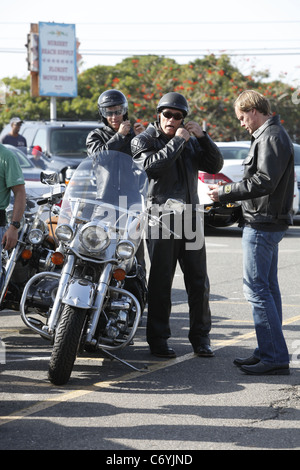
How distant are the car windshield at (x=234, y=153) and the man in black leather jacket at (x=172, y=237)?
9.41 m

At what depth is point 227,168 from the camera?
47.8ft

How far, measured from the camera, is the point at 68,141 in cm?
1809

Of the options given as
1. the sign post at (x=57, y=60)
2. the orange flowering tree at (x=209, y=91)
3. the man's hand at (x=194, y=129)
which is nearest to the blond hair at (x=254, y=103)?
the man's hand at (x=194, y=129)

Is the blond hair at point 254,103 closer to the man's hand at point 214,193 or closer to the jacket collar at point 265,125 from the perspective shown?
the jacket collar at point 265,125

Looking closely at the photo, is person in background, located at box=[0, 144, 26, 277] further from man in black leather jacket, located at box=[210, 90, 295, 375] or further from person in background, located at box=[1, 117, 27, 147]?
person in background, located at box=[1, 117, 27, 147]

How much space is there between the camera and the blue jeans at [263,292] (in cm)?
579

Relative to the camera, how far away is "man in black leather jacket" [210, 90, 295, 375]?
574 cm

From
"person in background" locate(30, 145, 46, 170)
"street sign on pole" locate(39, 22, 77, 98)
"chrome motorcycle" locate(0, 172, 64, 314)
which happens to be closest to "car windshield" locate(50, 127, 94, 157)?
"person in background" locate(30, 145, 46, 170)

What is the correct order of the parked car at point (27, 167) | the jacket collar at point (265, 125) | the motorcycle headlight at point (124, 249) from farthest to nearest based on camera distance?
the parked car at point (27, 167) → the jacket collar at point (265, 125) → the motorcycle headlight at point (124, 249)

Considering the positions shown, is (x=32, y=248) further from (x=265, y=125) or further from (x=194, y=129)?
(x=265, y=125)

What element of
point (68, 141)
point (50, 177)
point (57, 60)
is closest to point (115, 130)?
point (50, 177)

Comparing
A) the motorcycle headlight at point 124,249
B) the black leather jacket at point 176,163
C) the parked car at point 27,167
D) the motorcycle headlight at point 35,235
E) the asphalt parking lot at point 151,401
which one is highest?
the black leather jacket at point 176,163
